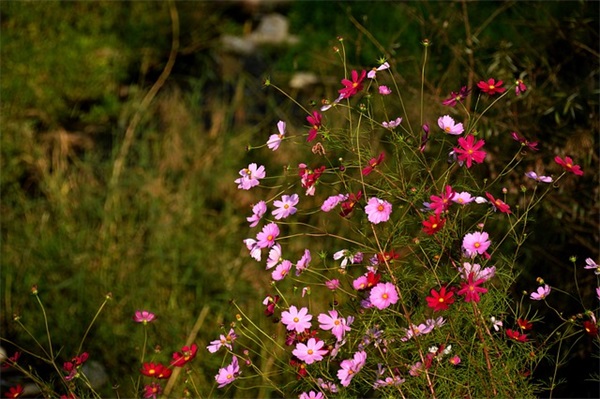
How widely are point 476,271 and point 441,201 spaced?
235 millimetres

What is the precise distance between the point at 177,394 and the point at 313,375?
113cm

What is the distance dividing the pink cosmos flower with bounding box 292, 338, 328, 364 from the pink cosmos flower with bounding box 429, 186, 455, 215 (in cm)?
45

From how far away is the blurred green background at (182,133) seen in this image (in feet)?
12.5

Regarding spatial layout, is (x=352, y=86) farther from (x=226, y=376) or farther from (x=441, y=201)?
(x=226, y=376)

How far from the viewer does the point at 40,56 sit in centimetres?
570

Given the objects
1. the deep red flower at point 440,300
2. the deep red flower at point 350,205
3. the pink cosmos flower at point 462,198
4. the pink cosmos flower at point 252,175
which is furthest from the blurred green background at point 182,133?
the pink cosmos flower at point 462,198

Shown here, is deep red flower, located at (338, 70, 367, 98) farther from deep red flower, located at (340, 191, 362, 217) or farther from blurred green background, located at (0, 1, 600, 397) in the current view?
blurred green background, located at (0, 1, 600, 397)

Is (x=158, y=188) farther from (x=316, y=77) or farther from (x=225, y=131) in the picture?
(x=316, y=77)

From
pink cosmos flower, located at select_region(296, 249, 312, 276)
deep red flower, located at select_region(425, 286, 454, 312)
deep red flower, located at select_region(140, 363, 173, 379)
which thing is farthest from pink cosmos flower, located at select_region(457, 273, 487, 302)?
deep red flower, located at select_region(140, 363, 173, 379)

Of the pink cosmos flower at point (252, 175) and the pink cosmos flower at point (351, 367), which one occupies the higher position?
the pink cosmos flower at point (252, 175)

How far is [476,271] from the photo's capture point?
2.19m

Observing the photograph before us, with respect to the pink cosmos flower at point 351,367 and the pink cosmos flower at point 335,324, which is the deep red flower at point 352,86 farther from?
the pink cosmos flower at point 351,367

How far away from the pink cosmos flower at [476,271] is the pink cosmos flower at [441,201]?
7.0 inches

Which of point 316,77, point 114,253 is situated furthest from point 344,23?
point 114,253
